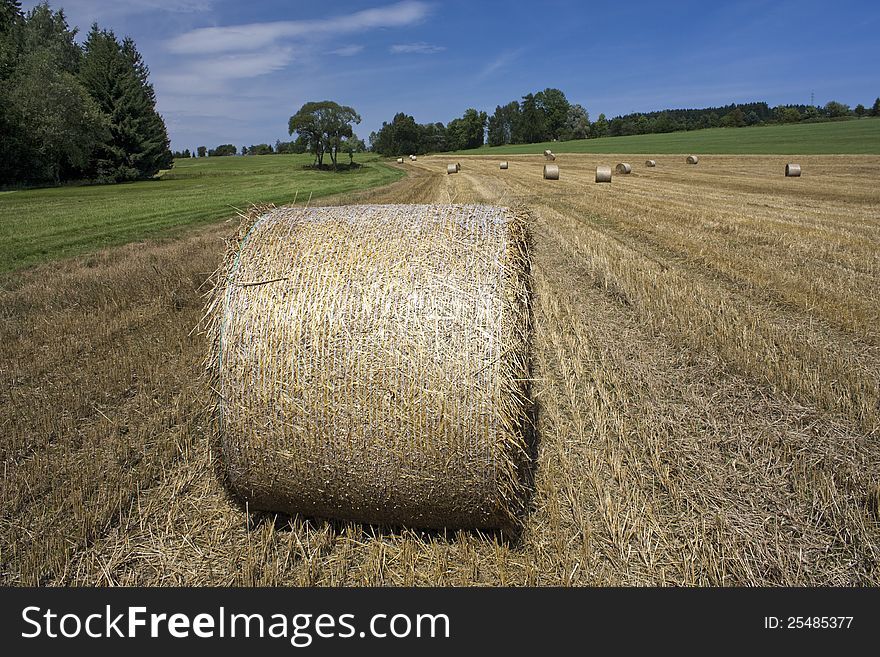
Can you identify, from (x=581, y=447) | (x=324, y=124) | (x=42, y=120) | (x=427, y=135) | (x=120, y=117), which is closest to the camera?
(x=581, y=447)

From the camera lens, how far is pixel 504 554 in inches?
112

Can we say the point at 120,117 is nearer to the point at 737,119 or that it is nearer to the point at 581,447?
the point at 581,447

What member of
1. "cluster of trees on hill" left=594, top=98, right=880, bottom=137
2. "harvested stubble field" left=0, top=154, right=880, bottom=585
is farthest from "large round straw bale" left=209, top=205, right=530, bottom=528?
"cluster of trees on hill" left=594, top=98, right=880, bottom=137

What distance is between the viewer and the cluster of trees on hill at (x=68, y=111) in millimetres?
35688

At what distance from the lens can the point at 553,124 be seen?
106 m

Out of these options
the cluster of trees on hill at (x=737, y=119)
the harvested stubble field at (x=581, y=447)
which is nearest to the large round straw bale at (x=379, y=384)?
the harvested stubble field at (x=581, y=447)

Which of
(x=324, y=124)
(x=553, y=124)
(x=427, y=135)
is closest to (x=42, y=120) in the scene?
(x=324, y=124)

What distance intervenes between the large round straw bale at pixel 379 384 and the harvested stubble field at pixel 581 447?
0.34 m

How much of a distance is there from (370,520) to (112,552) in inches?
56.7

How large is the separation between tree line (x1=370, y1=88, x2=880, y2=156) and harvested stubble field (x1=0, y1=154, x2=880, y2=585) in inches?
3806

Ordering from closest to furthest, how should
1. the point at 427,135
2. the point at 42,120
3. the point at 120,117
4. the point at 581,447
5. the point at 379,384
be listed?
the point at 379,384, the point at 581,447, the point at 42,120, the point at 120,117, the point at 427,135

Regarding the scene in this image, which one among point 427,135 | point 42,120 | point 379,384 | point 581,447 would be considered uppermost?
point 427,135

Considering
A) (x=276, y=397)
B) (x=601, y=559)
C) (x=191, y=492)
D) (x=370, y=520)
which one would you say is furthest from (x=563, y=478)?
(x=191, y=492)

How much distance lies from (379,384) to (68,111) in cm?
4569
